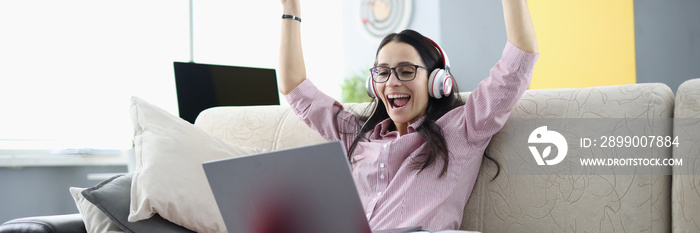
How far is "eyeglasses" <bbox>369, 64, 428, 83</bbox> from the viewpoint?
5.35 feet

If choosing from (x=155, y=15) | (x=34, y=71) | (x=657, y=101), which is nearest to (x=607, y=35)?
(x=657, y=101)

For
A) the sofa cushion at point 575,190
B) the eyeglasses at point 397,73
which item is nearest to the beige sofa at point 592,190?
the sofa cushion at point 575,190

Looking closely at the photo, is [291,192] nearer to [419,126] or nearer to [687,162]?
[419,126]

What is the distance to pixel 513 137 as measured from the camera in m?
1.56

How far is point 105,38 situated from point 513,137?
282 cm

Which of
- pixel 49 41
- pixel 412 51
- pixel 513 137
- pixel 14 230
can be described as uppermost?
pixel 49 41

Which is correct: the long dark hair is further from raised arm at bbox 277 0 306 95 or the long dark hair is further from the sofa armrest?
the sofa armrest

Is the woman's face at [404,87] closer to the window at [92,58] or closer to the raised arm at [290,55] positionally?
the raised arm at [290,55]

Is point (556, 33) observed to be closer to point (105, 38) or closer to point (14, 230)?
point (105, 38)

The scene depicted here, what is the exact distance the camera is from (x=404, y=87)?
5.35ft

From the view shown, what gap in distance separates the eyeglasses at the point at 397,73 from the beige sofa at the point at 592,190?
0.94 ft

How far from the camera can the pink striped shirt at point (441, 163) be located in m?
1.46

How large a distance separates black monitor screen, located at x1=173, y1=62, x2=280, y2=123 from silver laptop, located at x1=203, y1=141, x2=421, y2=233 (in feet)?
6.05

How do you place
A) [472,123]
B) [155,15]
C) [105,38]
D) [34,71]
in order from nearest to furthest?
1. [472,123]
2. [34,71]
3. [105,38]
4. [155,15]
